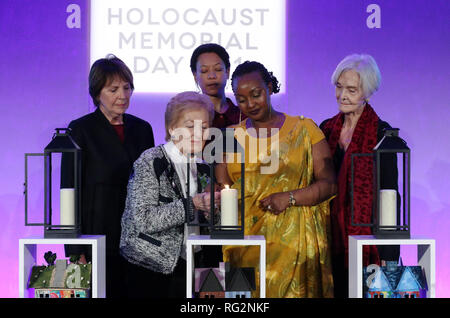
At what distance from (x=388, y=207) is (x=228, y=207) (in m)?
0.65

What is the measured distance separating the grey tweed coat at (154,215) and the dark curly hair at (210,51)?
2.91 ft

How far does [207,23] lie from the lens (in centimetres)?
417

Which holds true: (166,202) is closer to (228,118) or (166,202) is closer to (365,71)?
(228,118)

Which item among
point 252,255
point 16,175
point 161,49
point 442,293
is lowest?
point 442,293

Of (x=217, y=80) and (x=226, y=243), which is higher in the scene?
(x=217, y=80)

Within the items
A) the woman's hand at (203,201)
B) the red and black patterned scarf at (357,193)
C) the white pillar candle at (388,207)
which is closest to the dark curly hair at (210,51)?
the red and black patterned scarf at (357,193)

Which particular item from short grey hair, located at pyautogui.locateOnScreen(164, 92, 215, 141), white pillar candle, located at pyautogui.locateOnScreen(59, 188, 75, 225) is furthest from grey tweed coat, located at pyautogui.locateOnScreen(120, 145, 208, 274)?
white pillar candle, located at pyautogui.locateOnScreen(59, 188, 75, 225)

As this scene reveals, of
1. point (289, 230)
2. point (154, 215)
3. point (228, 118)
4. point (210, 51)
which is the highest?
point (210, 51)

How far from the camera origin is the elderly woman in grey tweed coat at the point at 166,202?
304 centimetres

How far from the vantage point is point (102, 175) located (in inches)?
143

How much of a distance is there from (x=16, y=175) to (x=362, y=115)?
2.10 m

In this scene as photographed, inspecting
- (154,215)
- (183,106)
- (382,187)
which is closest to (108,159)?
(183,106)

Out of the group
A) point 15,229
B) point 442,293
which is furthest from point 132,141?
point 442,293
